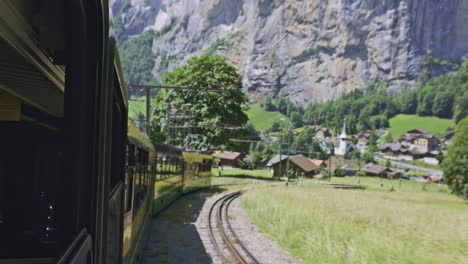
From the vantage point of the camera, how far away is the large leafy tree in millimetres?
35531

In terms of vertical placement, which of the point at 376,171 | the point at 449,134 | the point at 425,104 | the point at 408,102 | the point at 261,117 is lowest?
the point at 376,171

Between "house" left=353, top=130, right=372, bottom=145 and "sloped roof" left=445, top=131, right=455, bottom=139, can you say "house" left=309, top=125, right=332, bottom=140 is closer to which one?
"house" left=353, top=130, right=372, bottom=145

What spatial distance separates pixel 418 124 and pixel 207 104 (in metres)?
145

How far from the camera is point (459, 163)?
125 feet

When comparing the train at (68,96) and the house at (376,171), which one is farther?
the house at (376,171)

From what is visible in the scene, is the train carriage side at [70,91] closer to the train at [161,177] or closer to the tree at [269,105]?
the train at [161,177]

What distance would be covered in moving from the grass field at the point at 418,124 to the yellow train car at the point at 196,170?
142 meters

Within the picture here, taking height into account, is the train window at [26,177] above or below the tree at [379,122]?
below

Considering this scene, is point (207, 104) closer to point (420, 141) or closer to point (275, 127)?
point (420, 141)

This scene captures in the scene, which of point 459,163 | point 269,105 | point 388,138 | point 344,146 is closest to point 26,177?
point 459,163

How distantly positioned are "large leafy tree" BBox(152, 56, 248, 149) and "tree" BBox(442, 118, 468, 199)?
1984cm

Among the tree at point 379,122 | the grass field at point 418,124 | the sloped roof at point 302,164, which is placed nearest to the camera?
the sloped roof at point 302,164

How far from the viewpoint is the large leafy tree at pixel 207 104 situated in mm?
35531

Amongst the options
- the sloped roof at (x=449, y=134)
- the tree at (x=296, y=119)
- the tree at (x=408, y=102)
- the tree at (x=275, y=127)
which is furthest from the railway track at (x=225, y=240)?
the tree at (x=408, y=102)
